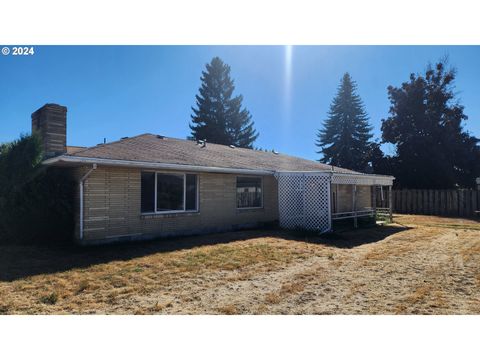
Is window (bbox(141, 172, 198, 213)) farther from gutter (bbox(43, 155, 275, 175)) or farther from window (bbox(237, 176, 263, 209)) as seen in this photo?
window (bbox(237, 176, 263, 209))

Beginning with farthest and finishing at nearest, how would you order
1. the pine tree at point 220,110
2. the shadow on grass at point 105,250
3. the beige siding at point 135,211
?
1. the pine tree at point 220,110
2. the beige siding at point 135,211
3. the shadow on grass at point 105,250

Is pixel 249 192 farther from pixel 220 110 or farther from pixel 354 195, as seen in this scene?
pixel 220 110

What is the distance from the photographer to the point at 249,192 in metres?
13.3

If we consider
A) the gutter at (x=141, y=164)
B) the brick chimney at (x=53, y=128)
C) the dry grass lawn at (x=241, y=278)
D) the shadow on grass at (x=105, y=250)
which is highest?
the brick chimney at (x=53, y=128)

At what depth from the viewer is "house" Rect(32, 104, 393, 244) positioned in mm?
8867

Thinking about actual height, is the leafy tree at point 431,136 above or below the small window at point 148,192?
above

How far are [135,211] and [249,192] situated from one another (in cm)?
507

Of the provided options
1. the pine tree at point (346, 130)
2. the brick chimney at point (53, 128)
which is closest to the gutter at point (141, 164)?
the brick chimney at point (53, 128)

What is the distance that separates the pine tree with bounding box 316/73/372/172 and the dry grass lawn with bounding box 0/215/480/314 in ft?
92.0

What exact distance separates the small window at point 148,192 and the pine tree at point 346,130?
30.4m

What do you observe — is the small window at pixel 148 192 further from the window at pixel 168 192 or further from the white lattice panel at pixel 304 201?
the white lattice panel at pixel 304 201

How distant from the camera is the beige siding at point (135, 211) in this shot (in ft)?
28.9

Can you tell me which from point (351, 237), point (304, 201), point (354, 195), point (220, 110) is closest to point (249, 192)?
point (304, 201)
